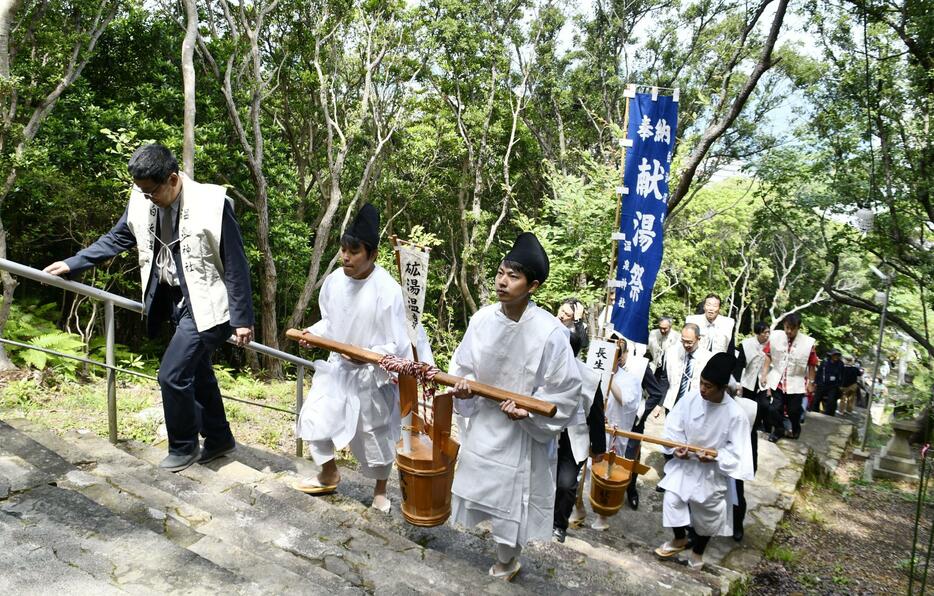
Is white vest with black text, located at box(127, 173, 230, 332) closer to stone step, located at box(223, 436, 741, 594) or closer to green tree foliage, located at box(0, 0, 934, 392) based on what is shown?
stone step, located at box(223, 436, 741, 594)

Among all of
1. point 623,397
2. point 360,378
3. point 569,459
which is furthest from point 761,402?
point 360,378

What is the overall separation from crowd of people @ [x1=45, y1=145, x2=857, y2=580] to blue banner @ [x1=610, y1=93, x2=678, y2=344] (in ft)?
3.65

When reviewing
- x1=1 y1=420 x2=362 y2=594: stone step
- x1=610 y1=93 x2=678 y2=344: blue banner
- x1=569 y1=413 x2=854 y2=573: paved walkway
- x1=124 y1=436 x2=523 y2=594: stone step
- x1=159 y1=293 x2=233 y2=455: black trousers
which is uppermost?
x1=610 y1=93 x2=678 y2=344: blue banner

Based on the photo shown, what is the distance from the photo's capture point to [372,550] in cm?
329

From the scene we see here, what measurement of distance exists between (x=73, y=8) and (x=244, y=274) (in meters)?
10.1

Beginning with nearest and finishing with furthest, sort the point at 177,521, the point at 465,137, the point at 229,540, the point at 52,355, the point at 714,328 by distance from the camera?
the point at 177,521 → the point at 229,540 → the point at 714,328 → the point at 52,355 → the point at 465,137

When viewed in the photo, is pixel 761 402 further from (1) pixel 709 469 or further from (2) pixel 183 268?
(2) pixel 183 268

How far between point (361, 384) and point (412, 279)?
0.76m

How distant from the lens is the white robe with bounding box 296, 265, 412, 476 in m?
3.90

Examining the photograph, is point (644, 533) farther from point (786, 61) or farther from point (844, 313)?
point (844, 313)

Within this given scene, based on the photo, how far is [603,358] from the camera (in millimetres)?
5480

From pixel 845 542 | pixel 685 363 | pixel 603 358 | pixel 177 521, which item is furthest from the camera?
pixel 845 542

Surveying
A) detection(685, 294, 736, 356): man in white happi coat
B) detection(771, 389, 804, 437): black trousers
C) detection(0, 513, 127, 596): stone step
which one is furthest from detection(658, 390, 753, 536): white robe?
detection(771, 389, 804, 437): black trousers

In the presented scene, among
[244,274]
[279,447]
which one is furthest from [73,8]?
[244,274]
